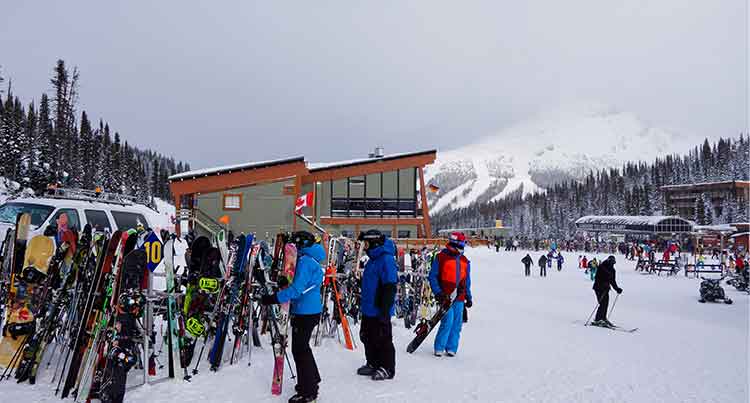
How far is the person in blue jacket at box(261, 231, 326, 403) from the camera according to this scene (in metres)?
4.48

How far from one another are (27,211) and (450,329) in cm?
787

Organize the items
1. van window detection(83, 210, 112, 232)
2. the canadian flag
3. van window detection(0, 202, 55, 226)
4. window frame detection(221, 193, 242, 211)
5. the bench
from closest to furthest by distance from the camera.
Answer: van window detection(0, 202, 55, 226)
van window detection(83, 210, 112, 232)
the bench
the canadian flag
window frame detection(221, 193, 242, 211)

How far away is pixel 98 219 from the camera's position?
8.35 metres

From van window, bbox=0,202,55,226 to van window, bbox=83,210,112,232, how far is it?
593 mm

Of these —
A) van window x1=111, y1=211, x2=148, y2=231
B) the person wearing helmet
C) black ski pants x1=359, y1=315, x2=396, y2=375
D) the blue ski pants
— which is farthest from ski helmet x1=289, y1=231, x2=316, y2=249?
van window x1=111, y1=211, x2=148, y2=231

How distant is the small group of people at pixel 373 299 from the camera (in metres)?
4.53

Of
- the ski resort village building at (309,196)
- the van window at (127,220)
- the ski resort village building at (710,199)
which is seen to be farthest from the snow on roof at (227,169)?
the ski resort village building at (710,199)

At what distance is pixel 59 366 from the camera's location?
17.3 ft

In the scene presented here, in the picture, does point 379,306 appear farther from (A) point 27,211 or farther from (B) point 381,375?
(A) point 27,211

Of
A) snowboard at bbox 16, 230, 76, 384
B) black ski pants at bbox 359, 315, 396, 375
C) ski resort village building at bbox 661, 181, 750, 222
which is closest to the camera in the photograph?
snowboard at bbox 16, 230, 76, 384

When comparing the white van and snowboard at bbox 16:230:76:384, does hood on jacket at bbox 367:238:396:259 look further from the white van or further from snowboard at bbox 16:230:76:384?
the white van

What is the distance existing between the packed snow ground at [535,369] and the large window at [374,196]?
22.6 m

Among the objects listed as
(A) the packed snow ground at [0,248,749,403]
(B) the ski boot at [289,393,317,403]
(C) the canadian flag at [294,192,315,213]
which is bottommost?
(A) the packed snow ground at [0,248,749,403]

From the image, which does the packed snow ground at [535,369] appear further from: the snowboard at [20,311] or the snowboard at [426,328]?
the snowboard at [20,311]
